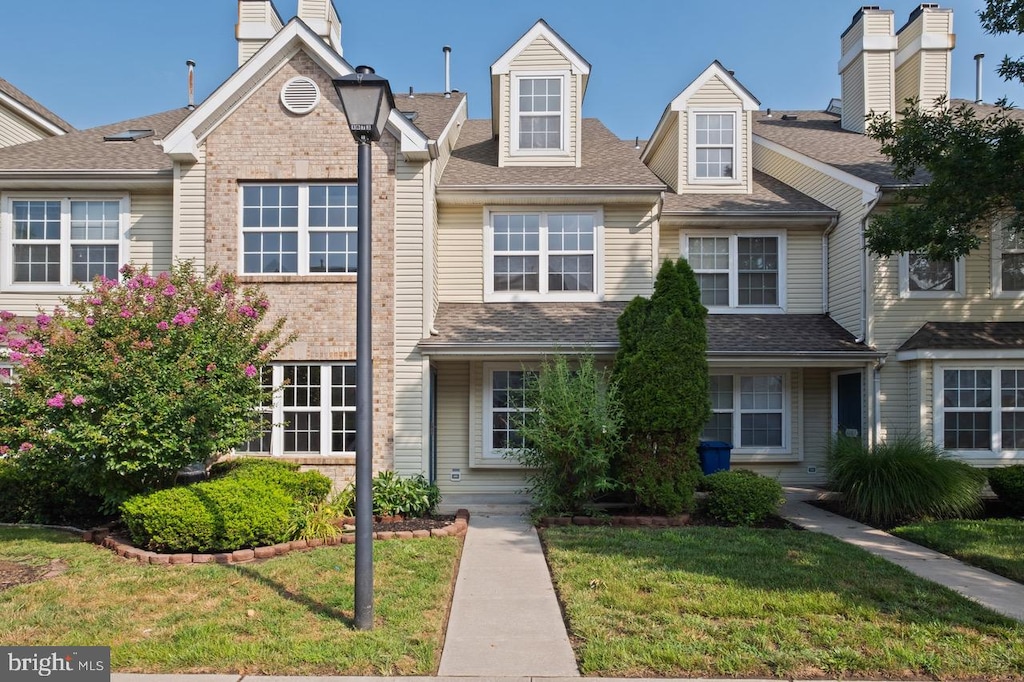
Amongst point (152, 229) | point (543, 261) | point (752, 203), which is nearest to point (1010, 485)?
point (752, 203)

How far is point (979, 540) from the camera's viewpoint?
859cm

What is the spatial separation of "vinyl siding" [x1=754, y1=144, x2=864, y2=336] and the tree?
2.39 meters

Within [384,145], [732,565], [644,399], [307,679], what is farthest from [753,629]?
[384,145]

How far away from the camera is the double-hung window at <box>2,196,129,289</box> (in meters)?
11.9

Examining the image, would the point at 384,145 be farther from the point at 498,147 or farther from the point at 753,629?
the point at 753,629

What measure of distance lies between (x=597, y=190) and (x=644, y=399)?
4326 millimetres

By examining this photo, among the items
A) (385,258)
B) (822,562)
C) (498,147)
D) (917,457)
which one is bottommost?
(822,562)

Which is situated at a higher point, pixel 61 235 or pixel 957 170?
pixel 957 170

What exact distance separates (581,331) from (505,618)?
636 centimetres

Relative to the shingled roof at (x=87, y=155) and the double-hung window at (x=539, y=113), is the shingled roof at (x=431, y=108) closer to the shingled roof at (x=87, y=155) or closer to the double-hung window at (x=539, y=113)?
the double-hung window at (x=539, y=113)

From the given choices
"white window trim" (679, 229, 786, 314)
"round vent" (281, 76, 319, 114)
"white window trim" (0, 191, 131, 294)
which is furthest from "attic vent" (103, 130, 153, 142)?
"white window trim" (679, 229, 786, 314)

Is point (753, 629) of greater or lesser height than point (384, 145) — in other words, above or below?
below

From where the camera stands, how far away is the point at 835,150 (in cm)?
1438

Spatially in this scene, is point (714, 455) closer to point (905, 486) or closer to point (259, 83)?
point (905, 486)
